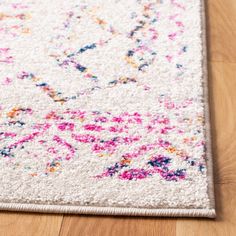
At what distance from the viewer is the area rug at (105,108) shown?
90 centimetres

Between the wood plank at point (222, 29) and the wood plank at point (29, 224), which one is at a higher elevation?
the wood plank at point (222, 29)

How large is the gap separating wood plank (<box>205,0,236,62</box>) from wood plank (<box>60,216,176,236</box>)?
52 centimetres

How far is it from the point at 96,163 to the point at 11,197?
19 cm

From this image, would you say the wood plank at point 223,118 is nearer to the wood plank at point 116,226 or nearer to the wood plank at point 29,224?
the wood plank at point 116,226

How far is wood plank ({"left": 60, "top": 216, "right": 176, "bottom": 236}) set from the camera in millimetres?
852

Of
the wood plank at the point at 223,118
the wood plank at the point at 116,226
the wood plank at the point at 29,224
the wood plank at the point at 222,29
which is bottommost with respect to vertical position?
the wood plank at the point at 29,224

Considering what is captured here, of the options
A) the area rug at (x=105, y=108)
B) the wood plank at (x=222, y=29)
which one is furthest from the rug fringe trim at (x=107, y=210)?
the wood plank at (x=222, y=29)

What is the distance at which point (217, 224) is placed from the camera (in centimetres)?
86

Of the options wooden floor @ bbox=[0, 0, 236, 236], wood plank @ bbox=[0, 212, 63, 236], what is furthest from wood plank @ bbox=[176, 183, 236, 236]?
wood plank @ bbox=[0, 212, 63, 236]

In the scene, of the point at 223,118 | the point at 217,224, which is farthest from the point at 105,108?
the point at 217,224

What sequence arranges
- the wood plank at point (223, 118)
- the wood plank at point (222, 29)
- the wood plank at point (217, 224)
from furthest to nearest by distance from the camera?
the wood plank at point (222, 29) < the wood plank at point (223, 118) < the wood plank at point (217, 224)

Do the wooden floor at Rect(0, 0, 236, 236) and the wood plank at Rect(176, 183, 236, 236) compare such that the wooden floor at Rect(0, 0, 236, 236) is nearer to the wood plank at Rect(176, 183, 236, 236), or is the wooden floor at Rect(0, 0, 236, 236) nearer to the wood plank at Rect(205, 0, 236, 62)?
the wood plank at Rect(176, 183, 236, 236)

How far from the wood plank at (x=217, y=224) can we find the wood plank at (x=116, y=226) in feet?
0.07

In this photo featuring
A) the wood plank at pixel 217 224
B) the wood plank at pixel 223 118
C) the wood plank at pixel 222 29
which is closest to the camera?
the wood plank at pixel 217 224
